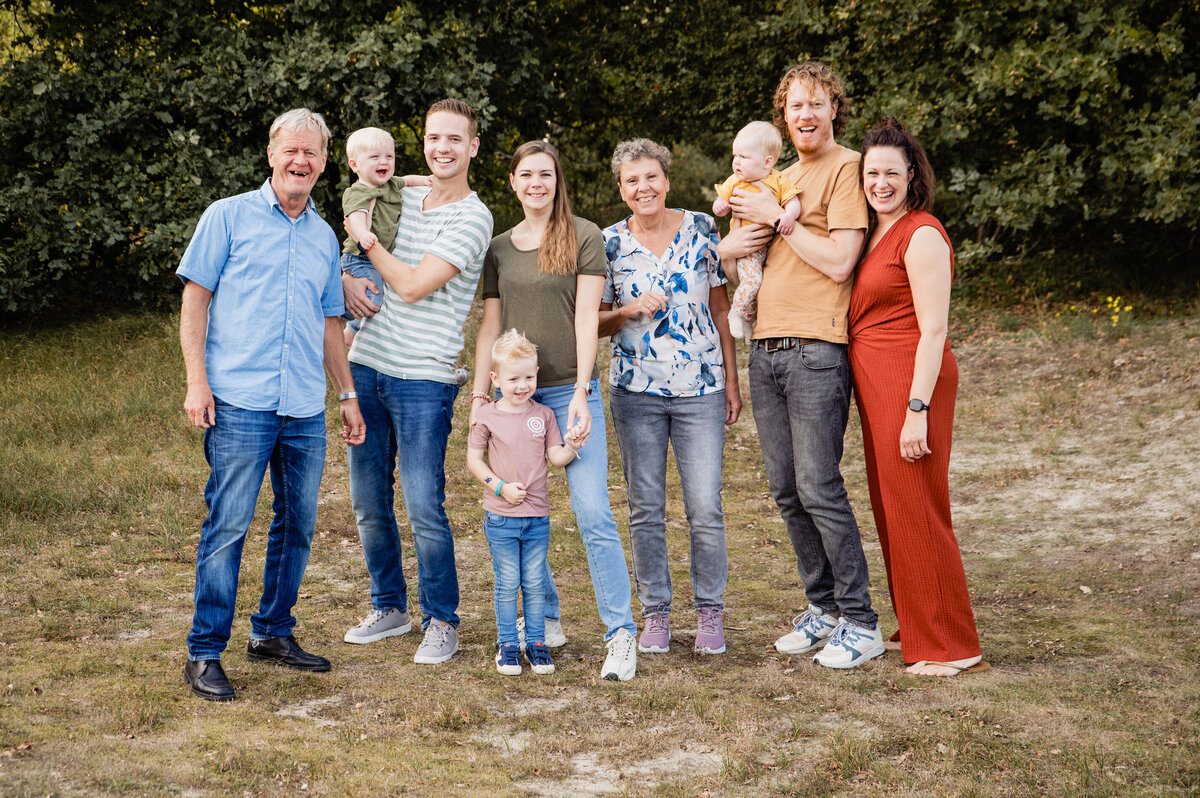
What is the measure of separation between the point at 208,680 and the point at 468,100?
Answer: 9120mm

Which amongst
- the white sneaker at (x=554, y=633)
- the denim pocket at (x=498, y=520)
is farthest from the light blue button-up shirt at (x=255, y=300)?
the white sneaker at (x=554, y=633)

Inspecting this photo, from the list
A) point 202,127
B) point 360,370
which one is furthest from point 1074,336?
point 202,127

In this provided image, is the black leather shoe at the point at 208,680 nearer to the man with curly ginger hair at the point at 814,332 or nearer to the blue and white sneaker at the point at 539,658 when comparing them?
the blue and white sneaker at the point at 539,658

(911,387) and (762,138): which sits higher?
(762,138)

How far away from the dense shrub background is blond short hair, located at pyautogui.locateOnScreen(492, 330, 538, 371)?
8285mm

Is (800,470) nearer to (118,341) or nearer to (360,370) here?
(360,370)

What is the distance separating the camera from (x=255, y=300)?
401 cm

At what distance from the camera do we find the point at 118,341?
1176 centimetres

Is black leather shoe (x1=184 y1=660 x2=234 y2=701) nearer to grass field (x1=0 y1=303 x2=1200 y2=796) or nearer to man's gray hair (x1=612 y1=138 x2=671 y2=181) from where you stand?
grass field (x1=0 y1=303 x2=1200 y2=796)

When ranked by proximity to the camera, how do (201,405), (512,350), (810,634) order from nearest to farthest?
(201,405) → (512,350) → (810,634)

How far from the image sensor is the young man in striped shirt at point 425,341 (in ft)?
14.0

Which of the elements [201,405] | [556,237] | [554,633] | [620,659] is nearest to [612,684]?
[620,659]

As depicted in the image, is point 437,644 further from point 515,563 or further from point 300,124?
point 300,124

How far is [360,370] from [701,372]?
1.44 m
